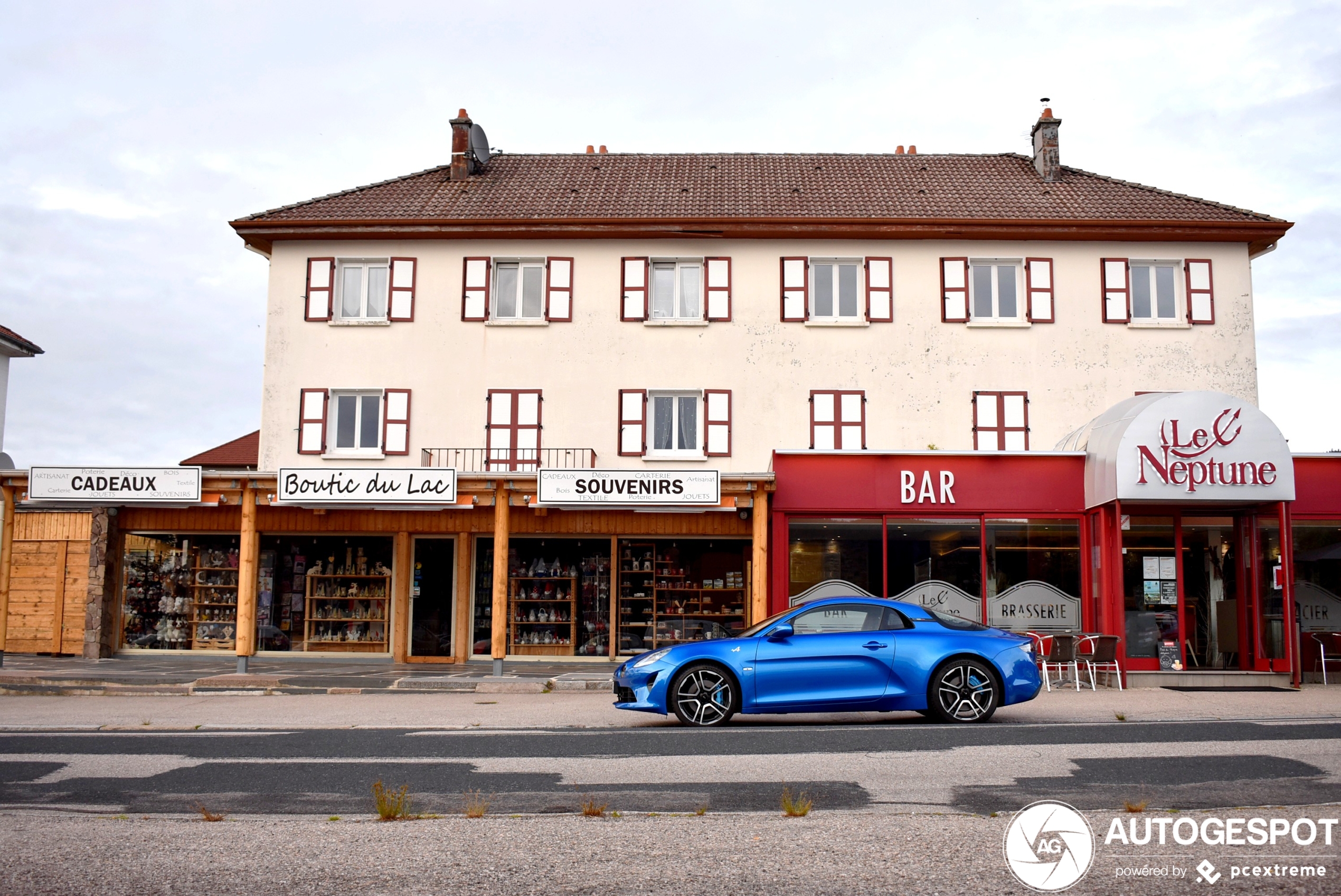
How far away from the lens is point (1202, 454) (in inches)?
712

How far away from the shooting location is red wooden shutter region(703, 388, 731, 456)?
80.7 feet

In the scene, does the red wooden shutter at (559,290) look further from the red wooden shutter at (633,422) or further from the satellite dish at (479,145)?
the satellite dish at (479,145)

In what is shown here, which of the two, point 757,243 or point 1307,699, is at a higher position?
point 757,243

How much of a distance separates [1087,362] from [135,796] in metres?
20.8

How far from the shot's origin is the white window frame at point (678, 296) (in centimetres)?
2505

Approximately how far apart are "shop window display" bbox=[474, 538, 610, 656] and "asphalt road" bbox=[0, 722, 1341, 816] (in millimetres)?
10952

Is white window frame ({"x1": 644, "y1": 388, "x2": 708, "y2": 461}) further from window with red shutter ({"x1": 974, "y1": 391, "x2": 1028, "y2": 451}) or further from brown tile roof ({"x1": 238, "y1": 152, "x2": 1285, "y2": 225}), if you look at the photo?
window with red shutter ({"x1": 974, "y1": 391, "x2": 1028, "y2": 451})

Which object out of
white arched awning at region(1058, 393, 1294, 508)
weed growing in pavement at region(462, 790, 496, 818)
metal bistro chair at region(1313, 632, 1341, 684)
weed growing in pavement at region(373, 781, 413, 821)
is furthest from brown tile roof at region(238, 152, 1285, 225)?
weed growing in pavement at region(373, 781, 413, 821)

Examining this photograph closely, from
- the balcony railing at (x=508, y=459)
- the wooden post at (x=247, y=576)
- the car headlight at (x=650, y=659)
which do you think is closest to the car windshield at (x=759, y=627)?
the car headlight at (x=650, y=659)

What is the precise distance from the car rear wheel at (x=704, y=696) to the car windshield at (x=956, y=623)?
222cm

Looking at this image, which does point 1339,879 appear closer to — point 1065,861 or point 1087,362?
point 1065,861

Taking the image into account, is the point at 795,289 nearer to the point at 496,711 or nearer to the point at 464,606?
the point at 464,606

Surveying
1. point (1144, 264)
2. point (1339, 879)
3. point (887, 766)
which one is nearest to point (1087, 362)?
point (1144, 264)

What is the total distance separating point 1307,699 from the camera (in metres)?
15.8
